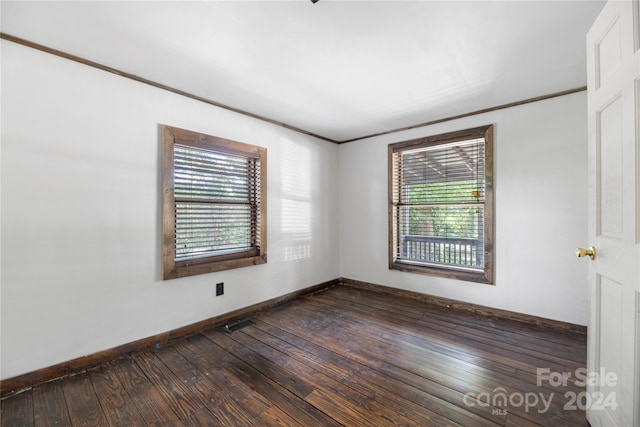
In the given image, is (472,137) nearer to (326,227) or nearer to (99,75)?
(326,227)

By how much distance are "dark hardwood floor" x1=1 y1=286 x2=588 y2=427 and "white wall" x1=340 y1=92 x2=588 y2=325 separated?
395 millimetres

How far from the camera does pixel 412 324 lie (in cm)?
289

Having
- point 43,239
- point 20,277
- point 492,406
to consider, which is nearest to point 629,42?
point 492,406

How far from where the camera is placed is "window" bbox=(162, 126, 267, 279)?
8.41 ft

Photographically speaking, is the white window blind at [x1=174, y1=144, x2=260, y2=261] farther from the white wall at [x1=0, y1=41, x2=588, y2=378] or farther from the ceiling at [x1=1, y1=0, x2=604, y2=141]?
the ceiling at [x1=1, y1=0, x2=604, y2=141]

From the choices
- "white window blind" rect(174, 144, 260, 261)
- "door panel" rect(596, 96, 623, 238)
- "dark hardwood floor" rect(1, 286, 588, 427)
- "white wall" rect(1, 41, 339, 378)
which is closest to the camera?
"door panel" rect(596, 96, 623, 238)

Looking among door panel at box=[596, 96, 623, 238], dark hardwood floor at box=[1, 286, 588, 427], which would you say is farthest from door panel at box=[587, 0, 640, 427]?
dark hardwood floor at box=[1, 286, 588, 427]

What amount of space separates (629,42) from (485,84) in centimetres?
154

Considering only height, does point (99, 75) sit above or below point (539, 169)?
above

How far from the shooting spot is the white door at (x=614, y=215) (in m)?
1.11

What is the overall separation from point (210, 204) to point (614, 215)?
3021 mm

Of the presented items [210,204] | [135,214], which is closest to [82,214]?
[135,214]

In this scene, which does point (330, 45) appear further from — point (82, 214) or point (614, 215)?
point (82, 214)

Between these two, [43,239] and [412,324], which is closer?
[43,239]
